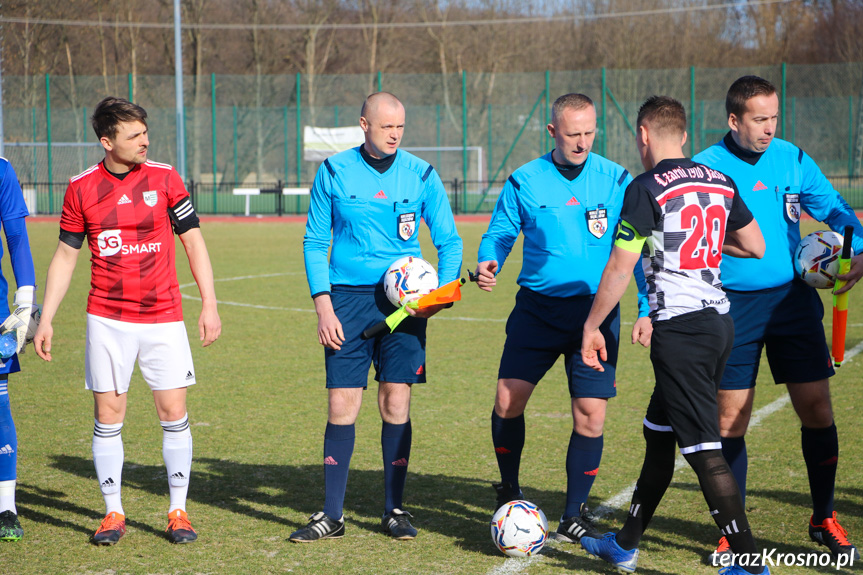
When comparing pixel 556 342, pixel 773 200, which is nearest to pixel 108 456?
pixel 556 342

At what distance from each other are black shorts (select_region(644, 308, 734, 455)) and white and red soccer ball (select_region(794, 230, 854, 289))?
819 millimetres

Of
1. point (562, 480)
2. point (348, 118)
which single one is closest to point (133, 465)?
point (562, 480)

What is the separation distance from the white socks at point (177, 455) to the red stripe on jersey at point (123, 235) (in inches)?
21.9

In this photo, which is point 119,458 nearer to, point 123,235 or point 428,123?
point 123,235

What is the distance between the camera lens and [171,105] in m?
38.6

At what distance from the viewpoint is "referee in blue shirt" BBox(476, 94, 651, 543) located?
4.54 m

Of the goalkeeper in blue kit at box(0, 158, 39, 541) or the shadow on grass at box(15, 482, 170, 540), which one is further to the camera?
the shadow on grass at box(15, 482, 170, 540)

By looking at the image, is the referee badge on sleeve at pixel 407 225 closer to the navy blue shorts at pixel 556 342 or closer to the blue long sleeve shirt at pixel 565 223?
the blue long sleeve shirt at pixel 565 223

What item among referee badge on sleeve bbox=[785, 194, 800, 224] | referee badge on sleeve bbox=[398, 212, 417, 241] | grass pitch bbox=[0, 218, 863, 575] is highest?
referee badge on sleeve bbox=[785, 194, 800, 224]

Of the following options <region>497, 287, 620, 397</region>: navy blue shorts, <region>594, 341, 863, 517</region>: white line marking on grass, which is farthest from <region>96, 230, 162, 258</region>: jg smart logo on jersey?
<region>594, 341, 863, 517</region>: white line marking on grass

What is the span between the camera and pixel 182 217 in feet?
14.9

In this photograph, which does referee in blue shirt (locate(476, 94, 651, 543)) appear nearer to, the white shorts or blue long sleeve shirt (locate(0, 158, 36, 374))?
the white shorts

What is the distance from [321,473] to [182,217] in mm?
2018

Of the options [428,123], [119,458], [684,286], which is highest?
[428,123]
